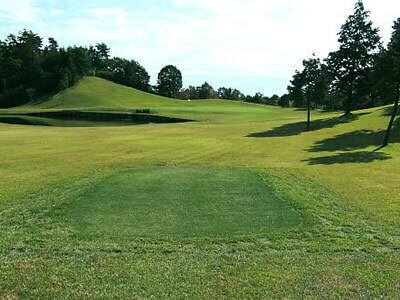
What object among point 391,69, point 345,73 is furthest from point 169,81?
point 391,69

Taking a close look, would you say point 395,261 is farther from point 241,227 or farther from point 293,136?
point 293,136

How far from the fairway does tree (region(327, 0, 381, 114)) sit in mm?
37691

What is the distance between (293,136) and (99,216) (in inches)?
1106

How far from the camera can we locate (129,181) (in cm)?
1507

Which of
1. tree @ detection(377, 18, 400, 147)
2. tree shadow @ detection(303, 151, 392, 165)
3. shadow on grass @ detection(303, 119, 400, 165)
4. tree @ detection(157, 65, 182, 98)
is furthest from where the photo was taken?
tree @ detection(157, 65, 182, 98)

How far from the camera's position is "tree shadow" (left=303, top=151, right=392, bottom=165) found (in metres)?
21.1

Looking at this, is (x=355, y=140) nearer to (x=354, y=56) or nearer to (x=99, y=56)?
(x=354, y=56)

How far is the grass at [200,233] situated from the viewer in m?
6.50

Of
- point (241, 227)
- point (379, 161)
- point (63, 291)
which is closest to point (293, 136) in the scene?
point (379, 161)

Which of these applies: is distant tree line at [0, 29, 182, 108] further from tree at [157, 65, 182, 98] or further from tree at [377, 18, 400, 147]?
tree at [377, 18, 400, 147]

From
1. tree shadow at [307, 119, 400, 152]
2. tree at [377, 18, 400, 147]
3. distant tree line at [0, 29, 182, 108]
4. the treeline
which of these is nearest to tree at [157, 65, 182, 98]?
distant tree line at [0, 29, 182, 108]

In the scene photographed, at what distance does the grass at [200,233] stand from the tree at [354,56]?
28.0 m

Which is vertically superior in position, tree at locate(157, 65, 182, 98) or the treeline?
tree at locate(157, 65, 182, 98)

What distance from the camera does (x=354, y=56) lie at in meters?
45.3
